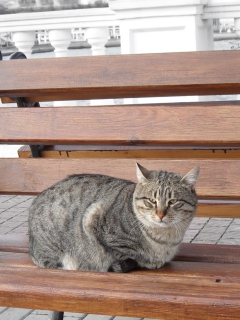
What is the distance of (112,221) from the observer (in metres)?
3.43

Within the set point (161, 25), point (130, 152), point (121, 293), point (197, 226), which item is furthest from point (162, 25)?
point (121, 293)

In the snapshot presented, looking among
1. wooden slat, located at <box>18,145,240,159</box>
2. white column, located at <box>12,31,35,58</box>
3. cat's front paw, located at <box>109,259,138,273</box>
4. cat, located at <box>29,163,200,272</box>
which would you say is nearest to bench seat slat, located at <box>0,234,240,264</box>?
cat, located at <box>29,163,200,272</box>

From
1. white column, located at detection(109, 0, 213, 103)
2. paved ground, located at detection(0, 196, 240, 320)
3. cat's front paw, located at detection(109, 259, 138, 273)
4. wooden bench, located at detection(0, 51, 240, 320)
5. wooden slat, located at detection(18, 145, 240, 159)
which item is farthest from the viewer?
white column, located at detection(109, 0, 213, 103)

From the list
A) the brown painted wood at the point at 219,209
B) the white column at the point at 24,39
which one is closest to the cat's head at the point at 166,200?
the brown painted wood at the point at 219,209

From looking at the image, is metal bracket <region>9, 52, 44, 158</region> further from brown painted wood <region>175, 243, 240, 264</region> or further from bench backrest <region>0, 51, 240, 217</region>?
brown painted wood <region>175, 243, 240, 264</region>

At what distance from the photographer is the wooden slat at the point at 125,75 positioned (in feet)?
12.1

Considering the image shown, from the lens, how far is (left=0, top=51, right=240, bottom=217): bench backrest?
12.1 feet

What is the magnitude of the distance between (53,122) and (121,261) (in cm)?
93

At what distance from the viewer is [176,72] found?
374 cm

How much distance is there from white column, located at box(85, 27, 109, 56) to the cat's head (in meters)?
3.99

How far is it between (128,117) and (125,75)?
0.67ft

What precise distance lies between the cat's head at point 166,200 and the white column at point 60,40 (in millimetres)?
4052

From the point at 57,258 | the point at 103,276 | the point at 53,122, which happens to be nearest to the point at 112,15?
the point at 53,122

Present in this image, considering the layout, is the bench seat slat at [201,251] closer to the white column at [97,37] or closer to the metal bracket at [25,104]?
the metal bracket at [25,104]
